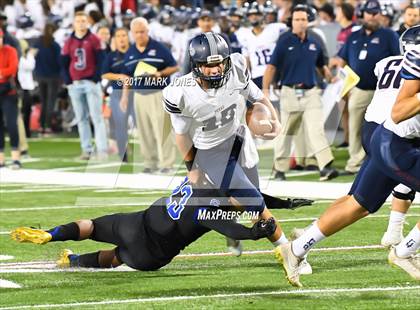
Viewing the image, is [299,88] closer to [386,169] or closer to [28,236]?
[28,236]

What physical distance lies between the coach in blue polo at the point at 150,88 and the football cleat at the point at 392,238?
5471mm

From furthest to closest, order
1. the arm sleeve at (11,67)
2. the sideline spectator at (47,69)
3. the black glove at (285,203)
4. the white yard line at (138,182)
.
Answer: the sideline spectator at (47,69), the arm sleeve at (11,67), the white yard line at (138,182), the black glove at (285,203)

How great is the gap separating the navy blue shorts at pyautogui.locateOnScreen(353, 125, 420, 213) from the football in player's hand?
3.26 feet

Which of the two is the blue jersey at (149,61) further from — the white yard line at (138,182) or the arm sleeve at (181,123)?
the arm sleeve at (181,123)

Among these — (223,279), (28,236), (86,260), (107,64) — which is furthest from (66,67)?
(223,279)

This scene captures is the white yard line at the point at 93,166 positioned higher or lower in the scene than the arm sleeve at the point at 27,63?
lower


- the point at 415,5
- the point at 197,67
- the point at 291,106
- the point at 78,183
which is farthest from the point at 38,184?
the point at 197,67

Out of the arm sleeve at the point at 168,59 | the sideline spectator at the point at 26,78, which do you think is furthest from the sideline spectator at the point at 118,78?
the sideline spectator at the point at 26,78

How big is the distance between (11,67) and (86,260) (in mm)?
7126

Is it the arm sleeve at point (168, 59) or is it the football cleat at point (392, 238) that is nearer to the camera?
the football cleat at point (392, 238)

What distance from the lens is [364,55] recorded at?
41.8 ft

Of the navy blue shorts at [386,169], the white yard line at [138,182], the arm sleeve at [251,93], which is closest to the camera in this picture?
the navy blue shorts at [386,169]

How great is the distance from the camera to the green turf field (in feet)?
21.2

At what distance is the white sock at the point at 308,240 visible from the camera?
6828 mm
